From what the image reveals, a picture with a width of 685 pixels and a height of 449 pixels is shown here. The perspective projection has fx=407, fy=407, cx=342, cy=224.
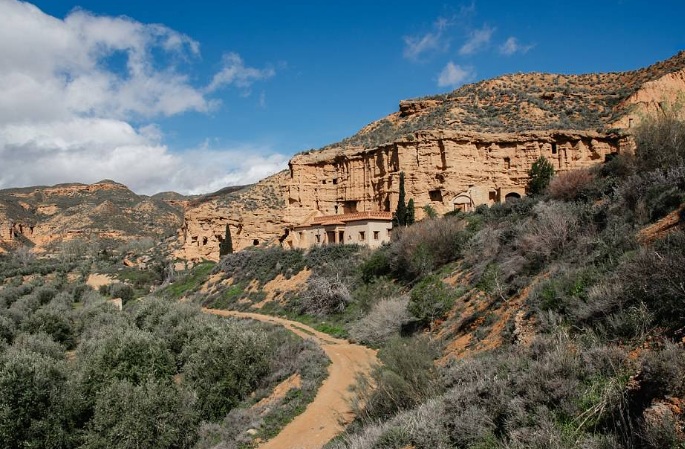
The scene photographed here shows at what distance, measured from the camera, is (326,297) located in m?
20.6

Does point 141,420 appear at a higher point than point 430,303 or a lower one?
lower

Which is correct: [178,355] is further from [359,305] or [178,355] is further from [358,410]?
[358,410]

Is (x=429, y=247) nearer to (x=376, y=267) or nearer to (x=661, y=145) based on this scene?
(x=376, y=267)

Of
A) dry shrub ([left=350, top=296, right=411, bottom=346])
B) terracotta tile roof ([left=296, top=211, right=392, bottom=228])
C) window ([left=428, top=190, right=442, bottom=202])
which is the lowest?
dry shrub ([left=350, top=296, right=411, bottom=346])

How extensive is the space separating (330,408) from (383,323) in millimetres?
5733

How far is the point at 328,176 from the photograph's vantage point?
35719 mm

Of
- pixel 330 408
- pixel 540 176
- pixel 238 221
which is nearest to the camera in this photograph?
pixel 330 408

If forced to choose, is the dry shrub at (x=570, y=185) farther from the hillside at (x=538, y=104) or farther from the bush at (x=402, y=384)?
the hillside at (x=538, y=104)

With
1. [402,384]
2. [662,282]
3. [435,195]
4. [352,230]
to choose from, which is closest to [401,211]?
[435,195]

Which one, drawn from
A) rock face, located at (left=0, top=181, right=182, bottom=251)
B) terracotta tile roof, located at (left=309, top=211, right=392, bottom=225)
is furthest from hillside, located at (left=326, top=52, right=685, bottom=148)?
rock face, located at (left=0, top=181, right=182, bottom=251)

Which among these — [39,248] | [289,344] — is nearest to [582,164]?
[289,344]

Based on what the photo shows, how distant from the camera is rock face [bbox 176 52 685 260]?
29.9m

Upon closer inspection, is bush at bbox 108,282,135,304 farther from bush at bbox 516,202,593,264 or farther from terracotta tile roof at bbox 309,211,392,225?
bush at bbox 516,202,593,264

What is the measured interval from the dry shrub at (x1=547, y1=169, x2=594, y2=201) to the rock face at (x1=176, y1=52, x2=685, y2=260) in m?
12.2
